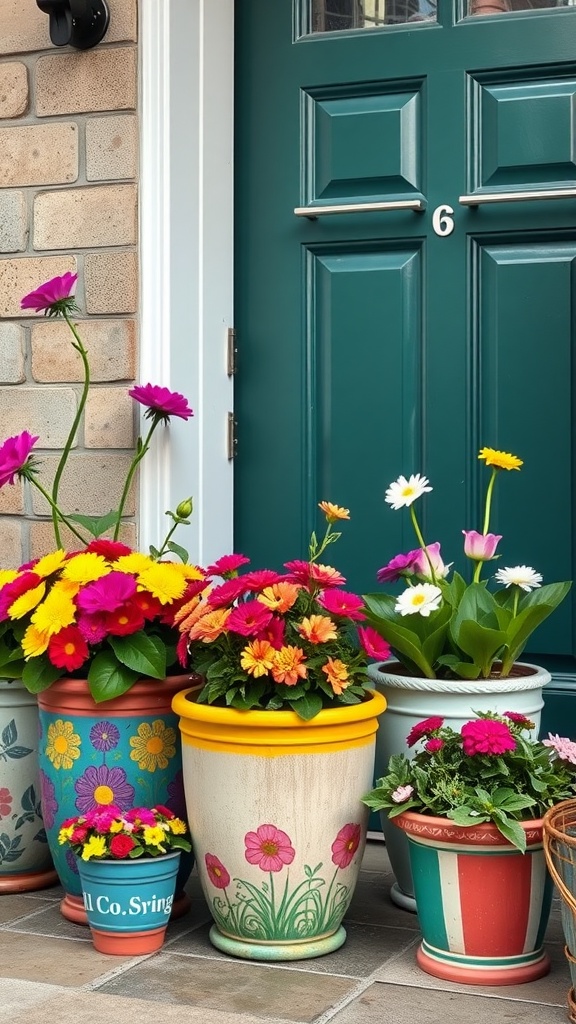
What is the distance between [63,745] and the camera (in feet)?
7.27

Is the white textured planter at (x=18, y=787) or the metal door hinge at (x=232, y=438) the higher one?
the metal door hinge at (x=232, y=438)

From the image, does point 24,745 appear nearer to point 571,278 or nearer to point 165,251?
point 165,251

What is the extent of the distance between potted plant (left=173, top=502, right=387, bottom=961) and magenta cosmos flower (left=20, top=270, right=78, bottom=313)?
0.69m

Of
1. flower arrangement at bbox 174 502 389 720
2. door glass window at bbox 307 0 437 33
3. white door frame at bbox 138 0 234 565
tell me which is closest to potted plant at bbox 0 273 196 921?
flower arrangement at bbox 174 502 389 720

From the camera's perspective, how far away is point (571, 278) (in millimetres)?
2514

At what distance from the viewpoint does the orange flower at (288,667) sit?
1970 millimetres

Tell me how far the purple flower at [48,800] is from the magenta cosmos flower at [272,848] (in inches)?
16.7

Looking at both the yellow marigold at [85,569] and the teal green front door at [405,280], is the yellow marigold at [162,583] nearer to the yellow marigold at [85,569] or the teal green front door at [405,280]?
the yellow marigold at [85,569]

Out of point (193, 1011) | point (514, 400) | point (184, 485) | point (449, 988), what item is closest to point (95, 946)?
point (193, 1011)

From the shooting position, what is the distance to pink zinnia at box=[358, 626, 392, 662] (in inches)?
81.9

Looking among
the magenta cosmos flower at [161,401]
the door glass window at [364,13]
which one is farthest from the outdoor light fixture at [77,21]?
the magenta cosmos flower at [161,401]

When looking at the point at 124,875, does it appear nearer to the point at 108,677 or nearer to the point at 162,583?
the point at 108,677

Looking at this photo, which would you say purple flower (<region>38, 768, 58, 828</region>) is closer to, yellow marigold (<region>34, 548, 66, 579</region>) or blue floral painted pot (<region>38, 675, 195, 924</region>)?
blue floral painted pot (<region>38, 675, 195, 924</region>)

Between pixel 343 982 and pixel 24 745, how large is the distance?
780 mm
